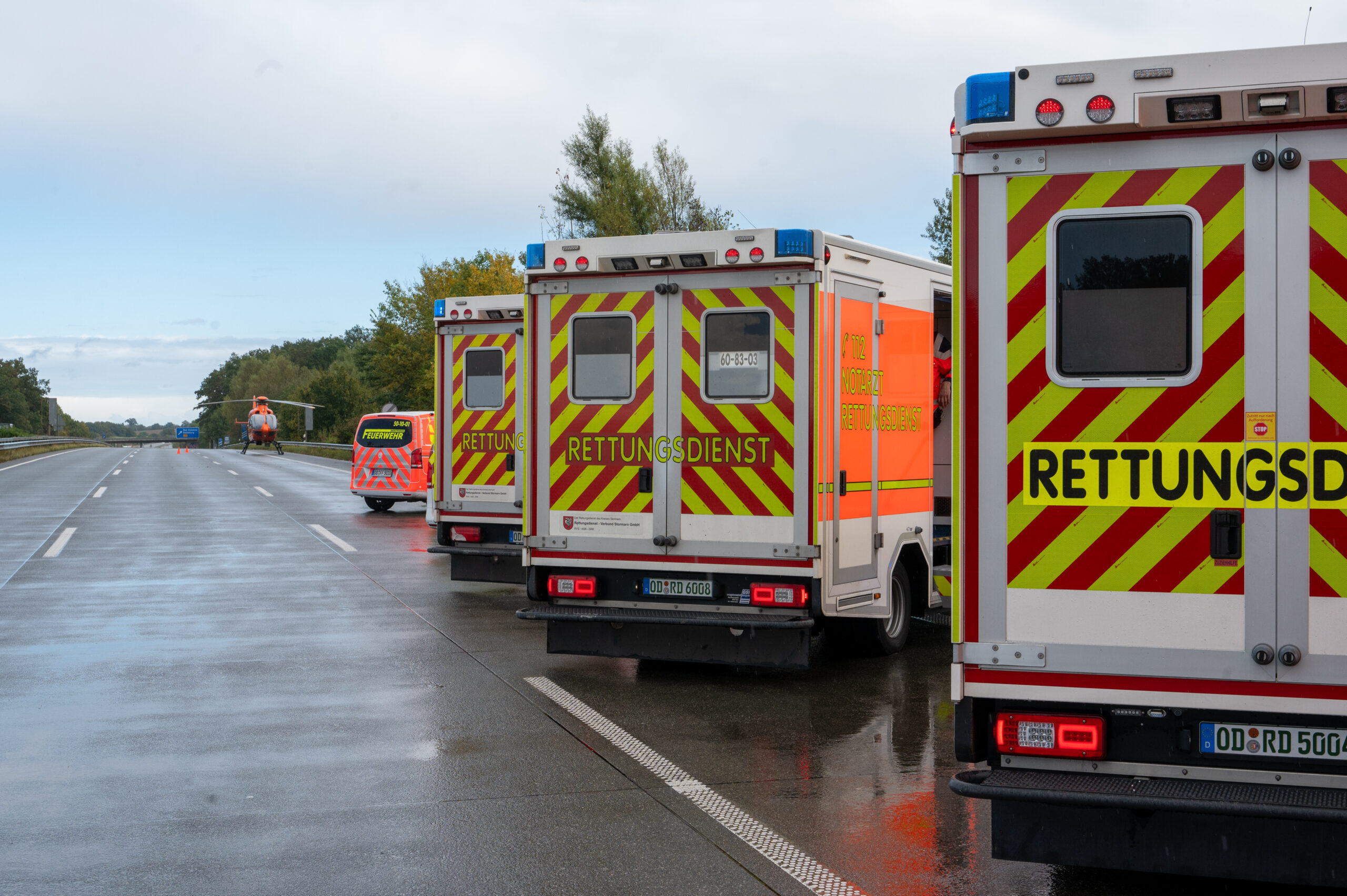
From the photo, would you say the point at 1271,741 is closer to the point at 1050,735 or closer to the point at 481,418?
the point at 1050,735

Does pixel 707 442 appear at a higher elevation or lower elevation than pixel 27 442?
higher

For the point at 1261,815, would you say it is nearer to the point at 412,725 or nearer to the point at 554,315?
the point at 412,725

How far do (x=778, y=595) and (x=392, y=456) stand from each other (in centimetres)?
1994

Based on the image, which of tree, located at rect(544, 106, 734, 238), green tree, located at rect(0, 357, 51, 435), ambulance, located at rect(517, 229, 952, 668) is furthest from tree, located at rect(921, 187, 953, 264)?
green tree, located at rect(0, 357, 51, 435)

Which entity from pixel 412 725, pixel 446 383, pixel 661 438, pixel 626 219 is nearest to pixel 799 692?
pixel 661 438

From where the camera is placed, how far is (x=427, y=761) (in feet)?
23.2

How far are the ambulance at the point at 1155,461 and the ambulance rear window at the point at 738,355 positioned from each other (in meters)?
4.07

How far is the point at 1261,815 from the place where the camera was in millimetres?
4137

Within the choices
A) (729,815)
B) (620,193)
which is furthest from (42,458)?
(729,815)

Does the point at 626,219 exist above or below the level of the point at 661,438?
above

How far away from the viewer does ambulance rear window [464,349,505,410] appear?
1446 centimetres

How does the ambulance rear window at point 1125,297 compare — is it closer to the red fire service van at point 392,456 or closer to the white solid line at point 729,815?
the white solid line at point 729,815

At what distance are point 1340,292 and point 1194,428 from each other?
0.64m

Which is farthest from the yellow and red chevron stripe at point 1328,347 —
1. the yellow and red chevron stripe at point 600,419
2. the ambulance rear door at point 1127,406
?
the yellow and red chevron stripe at point 600,419
